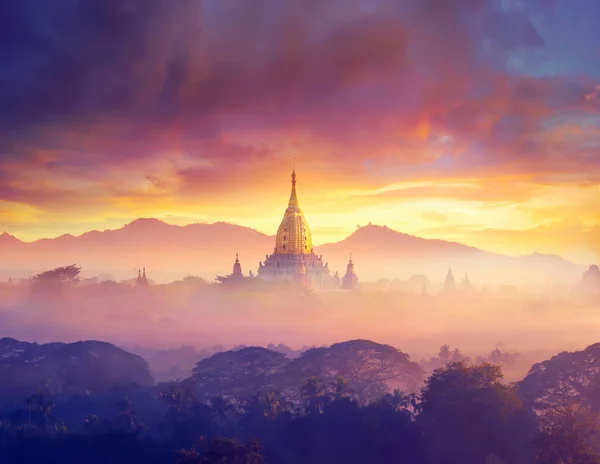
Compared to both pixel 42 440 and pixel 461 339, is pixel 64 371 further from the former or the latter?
pixel 461 339

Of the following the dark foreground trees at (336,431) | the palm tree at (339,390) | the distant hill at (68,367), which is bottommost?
the dark foreground trees at (336,431)

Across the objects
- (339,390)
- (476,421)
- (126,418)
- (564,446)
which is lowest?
(564,446)

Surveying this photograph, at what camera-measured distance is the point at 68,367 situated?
111 metres

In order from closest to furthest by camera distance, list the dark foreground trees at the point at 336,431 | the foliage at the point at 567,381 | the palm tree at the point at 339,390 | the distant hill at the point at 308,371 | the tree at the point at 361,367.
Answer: the dark foreground trees at the point at 336,431 → the foliage at the point at 567,381 → the palm tree at the point at 339,390 → the distant hill at the point at 308,371 → the tree at the point at 361,367

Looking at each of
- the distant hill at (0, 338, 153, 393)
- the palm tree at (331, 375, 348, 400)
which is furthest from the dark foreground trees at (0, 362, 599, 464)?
the distant hill at (0, 338, 153, 393)

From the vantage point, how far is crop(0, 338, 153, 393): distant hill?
102688 mm

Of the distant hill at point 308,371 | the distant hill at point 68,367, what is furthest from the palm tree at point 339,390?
the distant hill at point 68,367

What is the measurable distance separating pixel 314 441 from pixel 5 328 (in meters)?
154

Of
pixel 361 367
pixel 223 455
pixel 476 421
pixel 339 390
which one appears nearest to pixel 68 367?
pixel 361 367

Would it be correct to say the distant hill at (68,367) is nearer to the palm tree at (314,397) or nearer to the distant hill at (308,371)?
the distant hill at (308,371)

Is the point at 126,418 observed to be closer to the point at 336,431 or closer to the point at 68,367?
the point at 336,431

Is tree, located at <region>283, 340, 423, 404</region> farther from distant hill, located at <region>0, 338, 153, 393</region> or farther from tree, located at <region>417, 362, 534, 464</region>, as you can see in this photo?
distant hill, located at <region>0, 338, 153, 393</region>

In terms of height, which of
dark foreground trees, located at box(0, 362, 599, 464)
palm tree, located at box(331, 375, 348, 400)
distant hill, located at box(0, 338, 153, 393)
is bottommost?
dark foreground trees, located at box(0, 362, 599, 464)

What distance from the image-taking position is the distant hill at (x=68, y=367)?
10269cm
